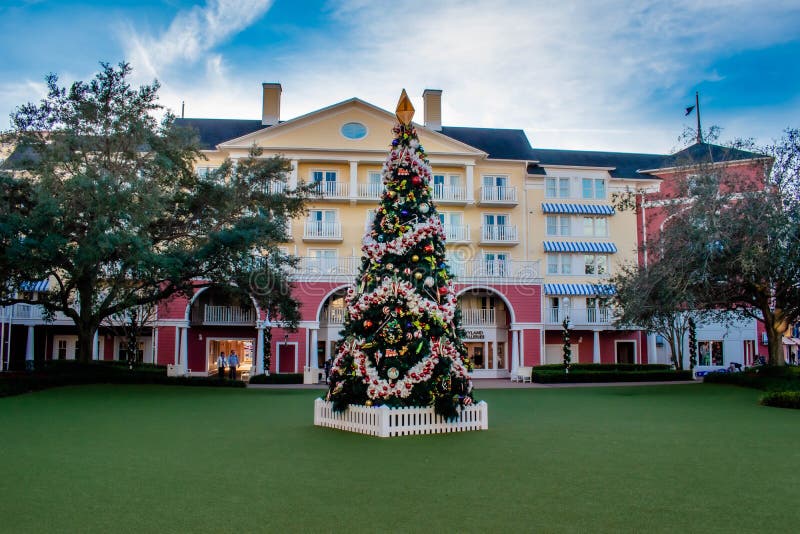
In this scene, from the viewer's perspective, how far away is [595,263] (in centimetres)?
4222

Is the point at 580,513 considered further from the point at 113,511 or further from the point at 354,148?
the point at 354,148

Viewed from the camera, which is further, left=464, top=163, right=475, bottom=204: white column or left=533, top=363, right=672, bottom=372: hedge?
left=464, top=163, right=475, bottom=204: white column

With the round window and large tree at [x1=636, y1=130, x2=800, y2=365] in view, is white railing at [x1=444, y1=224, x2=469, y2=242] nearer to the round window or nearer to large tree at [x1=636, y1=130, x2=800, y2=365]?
the round window

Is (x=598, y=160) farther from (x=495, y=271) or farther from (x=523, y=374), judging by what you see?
(x=523, y=374)

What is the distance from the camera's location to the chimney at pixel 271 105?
135 ft

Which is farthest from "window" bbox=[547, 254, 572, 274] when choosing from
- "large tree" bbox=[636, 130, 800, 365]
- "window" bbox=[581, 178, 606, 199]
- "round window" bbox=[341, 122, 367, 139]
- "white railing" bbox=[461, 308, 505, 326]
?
"large tree" bbox=[636, 130, 800, 365]

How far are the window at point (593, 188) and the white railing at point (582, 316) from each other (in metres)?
7.59

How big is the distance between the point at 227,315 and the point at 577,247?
2169 centimetres

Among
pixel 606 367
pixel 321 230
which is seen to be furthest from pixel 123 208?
pixel 606 367

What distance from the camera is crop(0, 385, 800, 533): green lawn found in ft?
19.3

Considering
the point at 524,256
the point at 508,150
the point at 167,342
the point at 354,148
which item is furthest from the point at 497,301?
the point at 167,342

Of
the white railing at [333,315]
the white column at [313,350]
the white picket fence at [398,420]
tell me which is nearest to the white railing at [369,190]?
the white railing at [333,315]

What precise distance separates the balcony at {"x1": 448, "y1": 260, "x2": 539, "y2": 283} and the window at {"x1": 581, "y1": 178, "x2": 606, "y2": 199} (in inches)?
242

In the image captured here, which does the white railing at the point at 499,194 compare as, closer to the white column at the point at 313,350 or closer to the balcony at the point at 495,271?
the balcony at the point at 495,271
